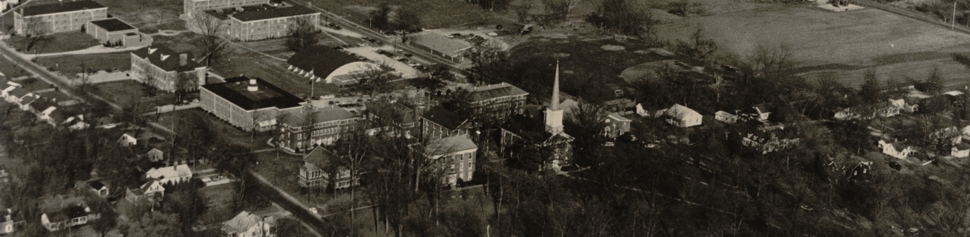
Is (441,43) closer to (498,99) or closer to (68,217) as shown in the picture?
(498,99)

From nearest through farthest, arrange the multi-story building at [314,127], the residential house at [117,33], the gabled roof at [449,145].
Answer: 1. the gabled roof at [449,145]
2. the multi-story building at [314,127]
3. the residential house at [117,33]

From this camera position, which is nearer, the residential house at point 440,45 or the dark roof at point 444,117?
the dark roof at point 444,117

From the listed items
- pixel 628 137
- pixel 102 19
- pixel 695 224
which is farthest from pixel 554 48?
pixel 695 224

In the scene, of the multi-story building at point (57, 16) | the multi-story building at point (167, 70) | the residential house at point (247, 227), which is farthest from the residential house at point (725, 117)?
the multi-story building at point (57, 16)

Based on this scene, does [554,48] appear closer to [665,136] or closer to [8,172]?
[665,136]

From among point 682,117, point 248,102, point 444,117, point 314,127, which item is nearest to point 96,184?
point 314,127

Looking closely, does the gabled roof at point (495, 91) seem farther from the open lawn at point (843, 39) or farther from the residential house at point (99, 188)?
the open lawn at point (843, 39)
